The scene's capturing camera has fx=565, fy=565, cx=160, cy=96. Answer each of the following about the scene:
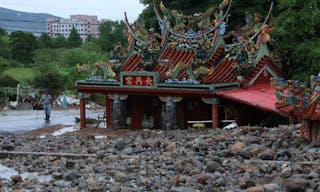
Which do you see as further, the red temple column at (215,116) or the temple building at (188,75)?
the temple building at (188,75)

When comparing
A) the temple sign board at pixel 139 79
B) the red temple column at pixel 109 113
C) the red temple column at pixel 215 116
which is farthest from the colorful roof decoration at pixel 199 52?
the red temple column at pixel 109 113

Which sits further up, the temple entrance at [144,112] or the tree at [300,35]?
the tree at [300,35]

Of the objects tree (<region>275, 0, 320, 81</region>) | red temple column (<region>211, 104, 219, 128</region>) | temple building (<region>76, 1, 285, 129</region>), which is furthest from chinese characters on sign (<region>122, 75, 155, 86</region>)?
tree (<region>275, 0, 320, 81</region>)

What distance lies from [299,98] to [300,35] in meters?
10.4

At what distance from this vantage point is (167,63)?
2064 cm

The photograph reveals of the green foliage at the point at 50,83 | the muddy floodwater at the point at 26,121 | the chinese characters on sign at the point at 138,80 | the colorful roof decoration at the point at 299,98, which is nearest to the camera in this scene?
the colorful roof decoration at the point at 299,98

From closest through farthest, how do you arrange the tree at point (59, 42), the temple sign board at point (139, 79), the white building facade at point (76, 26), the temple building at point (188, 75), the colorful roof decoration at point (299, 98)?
the colorful roof decoration at point (299, 98), the temple building at point (188, 75), the temple sign board at point (139, 79), the tree at point (59, 42), the white building facade at point (76, 26)

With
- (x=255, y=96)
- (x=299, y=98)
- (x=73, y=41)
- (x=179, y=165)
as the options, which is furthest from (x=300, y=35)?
(x=73, y=41)

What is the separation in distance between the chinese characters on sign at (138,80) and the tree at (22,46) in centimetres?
4844

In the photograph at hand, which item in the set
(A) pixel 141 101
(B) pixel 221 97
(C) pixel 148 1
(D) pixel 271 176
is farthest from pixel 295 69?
(D) pixel 271 176

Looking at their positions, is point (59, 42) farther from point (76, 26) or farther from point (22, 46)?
point (76, 26)

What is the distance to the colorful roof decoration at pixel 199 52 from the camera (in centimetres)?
2075

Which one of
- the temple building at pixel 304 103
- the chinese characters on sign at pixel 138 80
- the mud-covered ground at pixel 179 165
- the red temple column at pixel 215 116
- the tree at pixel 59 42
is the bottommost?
the mud-covered ground at pixel 179 165

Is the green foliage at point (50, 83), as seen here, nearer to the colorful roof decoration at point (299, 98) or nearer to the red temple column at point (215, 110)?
the red temple column at point (215, 110)
